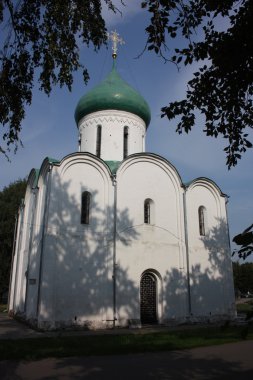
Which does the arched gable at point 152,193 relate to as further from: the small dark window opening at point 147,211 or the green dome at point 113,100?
the green dome at point 113,100

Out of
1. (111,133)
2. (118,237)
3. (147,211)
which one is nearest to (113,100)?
(111,133)

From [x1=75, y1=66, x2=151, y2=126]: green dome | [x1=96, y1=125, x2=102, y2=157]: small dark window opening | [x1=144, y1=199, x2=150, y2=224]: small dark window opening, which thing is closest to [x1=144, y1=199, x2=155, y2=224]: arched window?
[x1=144, y1=199, x2=150, y2=224]: small dark window opening

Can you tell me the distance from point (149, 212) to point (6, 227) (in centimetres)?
1475

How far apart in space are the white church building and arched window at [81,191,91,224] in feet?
0.14

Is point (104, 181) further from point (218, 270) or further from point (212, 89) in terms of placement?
point (212, 89)

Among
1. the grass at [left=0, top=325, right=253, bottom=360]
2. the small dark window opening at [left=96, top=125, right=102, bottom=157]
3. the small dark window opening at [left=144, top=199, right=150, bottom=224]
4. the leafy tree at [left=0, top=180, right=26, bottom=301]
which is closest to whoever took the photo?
the grass at [left=0, top=325, right=253, bottom=360]

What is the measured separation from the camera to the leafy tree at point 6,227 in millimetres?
25500

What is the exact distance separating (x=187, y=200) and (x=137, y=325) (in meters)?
6.04

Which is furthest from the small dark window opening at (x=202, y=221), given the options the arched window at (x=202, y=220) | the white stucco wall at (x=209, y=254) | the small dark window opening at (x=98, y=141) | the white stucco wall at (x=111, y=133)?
the small dark window opening at (x=98, y=141)

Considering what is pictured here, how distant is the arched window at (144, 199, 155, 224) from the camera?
15297mm

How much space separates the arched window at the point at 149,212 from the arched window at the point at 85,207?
266 centimetres

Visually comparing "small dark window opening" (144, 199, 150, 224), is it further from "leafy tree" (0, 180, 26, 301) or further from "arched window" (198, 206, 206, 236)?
"leafy tree" (0, 180, 26, 301)

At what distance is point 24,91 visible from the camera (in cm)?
486

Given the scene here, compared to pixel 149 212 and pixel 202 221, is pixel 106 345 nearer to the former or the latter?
pixel 149 212
